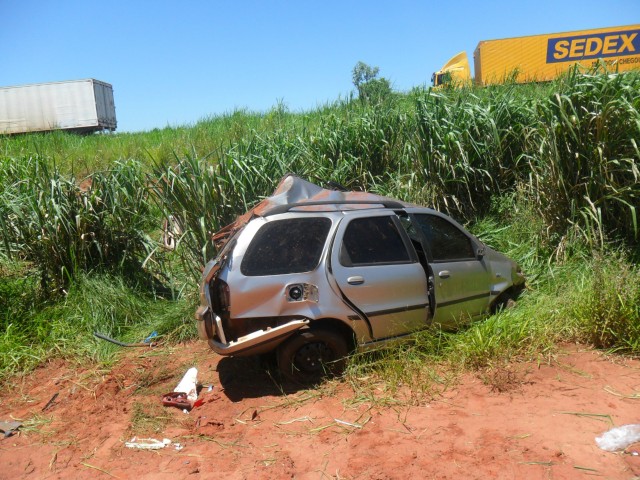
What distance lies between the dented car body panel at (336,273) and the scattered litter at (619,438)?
1.86 metres

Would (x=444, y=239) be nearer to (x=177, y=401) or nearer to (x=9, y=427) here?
(x=177, y=401)

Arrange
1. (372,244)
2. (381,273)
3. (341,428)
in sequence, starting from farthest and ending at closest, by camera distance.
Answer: (372,244)
(381,273)
(341,428)

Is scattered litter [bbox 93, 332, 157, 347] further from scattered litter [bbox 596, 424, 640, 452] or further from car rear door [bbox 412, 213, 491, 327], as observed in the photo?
scattered litter [bbox 596, 424, 640, 452]

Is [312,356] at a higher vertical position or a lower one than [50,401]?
higher

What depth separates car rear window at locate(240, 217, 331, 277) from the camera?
4.52 m

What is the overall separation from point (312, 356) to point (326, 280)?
0.69 m

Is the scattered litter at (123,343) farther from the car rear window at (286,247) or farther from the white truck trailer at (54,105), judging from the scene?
the white truck trailer at (54,105)

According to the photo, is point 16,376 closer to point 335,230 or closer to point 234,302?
point 234,302

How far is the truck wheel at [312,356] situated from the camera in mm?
4590

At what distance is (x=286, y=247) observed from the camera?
465 cm

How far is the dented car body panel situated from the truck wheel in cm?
8

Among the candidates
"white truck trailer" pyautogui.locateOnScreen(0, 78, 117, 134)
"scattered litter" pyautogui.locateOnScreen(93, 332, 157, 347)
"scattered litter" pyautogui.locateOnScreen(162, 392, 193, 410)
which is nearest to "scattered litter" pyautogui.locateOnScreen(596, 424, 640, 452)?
"scattered litter" pyautogui.locateOnScreen(162, 392, 193, 410)

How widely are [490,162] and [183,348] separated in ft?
17.1

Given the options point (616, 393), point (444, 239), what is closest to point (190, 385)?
point (444, 239)
